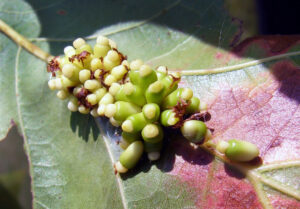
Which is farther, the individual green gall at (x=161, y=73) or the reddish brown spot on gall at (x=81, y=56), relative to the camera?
the reddish brown spot on gall at (x=81, y=56)

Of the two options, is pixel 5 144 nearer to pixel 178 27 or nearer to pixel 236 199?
pixel 178 27

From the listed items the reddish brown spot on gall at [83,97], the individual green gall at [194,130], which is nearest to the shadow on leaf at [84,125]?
the reddish brown spot on gall at [83,97]

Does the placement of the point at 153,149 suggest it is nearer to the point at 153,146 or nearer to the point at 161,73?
the point at 153,146

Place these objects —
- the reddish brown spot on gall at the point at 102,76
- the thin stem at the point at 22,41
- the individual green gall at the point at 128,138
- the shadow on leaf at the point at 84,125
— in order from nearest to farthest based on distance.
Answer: the individual green gall at the point at 128,138 < the reddish brown spot on gall at the point at 102,76 < the shadow on leaf at the point at 84,125 < the thin stem at the point at 22,41

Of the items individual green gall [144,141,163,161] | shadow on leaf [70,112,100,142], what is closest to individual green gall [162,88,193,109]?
individual green gall [144,141,163,161]

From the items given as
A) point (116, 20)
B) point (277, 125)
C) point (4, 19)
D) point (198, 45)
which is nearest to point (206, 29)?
point (198, 45)

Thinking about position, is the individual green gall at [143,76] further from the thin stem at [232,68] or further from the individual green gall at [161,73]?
the thin stem at [232,68]

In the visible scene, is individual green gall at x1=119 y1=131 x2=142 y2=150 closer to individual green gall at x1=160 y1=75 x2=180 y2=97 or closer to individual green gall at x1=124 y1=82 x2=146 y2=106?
individual green gall at x1=124 y1=82 x2=146 y2=106
